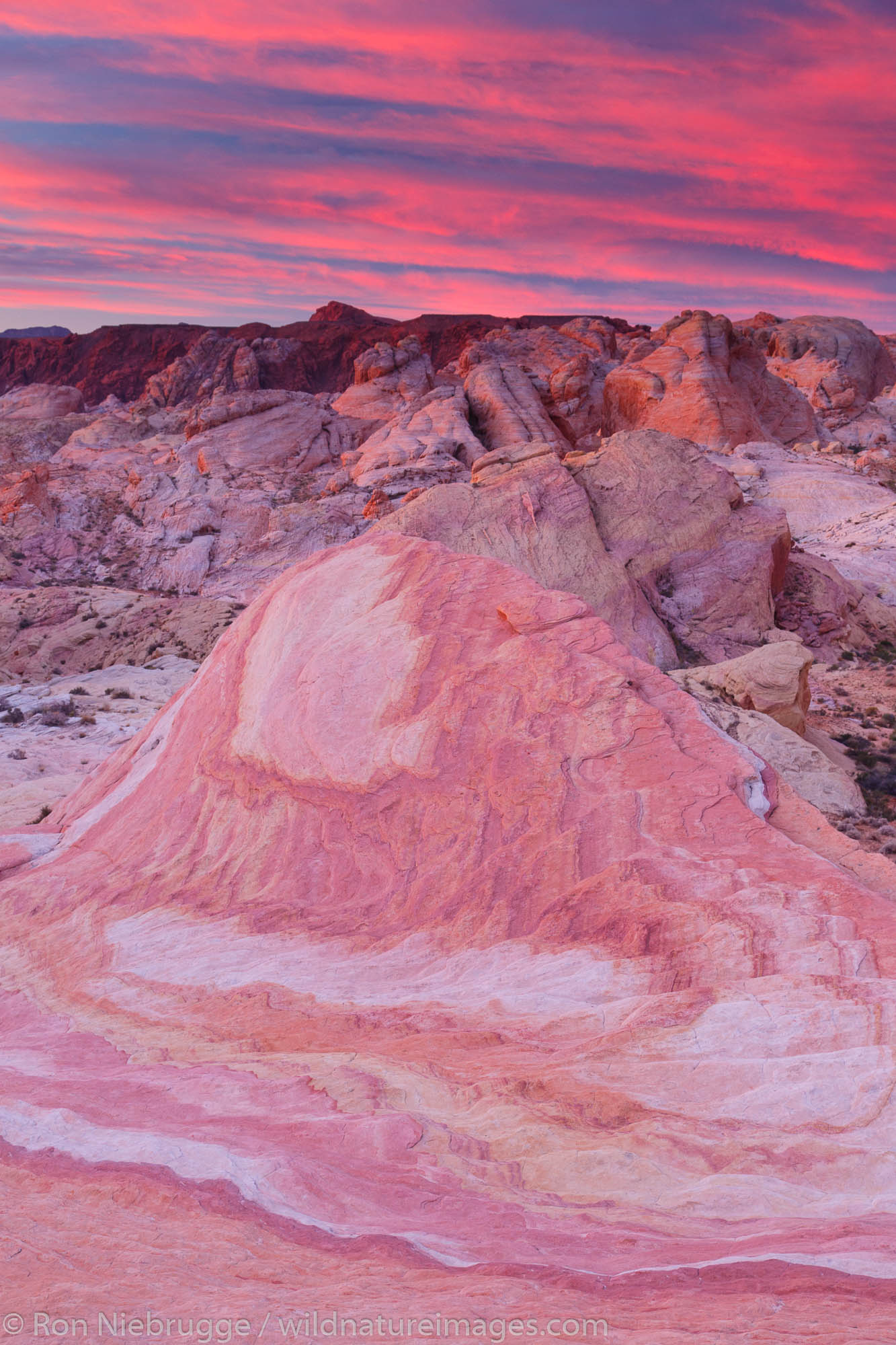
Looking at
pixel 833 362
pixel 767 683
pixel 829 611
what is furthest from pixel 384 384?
pixel 767 683

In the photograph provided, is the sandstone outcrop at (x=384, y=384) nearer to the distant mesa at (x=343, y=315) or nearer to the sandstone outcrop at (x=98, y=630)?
→ the sandstone outcrop at (x=98, y=630)

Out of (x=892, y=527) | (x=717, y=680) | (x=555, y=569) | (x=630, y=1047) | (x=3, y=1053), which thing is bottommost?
(x=3, y=1053)

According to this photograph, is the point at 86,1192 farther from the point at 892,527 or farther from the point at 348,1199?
the point at 892,527

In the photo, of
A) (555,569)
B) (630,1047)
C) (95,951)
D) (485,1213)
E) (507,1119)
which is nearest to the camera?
(485,1213)

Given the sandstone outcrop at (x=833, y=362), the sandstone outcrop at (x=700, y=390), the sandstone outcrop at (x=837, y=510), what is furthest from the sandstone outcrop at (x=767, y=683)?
the sandstone outcrop at (x=833, y=362)

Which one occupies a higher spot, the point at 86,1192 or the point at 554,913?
the point at 554,913

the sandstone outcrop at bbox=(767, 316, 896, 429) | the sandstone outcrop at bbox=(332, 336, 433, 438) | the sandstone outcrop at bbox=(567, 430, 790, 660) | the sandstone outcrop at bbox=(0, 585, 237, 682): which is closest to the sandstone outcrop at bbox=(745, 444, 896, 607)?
the sandstone outcrop at bbox=(567, 430, 790, 660)

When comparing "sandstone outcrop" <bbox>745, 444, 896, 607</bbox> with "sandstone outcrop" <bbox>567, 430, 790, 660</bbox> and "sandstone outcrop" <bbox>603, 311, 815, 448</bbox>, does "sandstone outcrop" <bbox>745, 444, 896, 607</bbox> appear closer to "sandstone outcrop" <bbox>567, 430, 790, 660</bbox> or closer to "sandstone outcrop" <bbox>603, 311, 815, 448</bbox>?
"sandstone outcrop" <bbox>603, 311, 815, 448</bbox>

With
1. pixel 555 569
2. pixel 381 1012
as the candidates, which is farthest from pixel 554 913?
pixel 555 569
